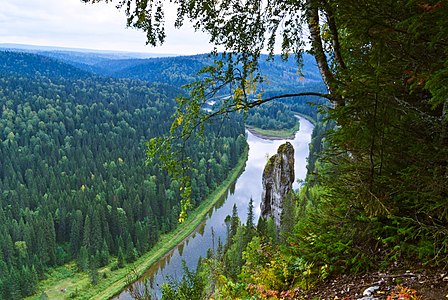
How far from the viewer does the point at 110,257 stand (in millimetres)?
47688

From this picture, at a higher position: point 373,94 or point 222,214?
point 373,94

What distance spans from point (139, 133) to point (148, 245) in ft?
193

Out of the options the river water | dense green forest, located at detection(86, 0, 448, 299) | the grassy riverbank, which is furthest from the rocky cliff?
dense green forest, located at detection(86, 0, 448, 299)

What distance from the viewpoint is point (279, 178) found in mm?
31297

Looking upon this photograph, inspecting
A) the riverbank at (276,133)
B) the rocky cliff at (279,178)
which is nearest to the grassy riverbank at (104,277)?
the rocky cliff at (279,178)

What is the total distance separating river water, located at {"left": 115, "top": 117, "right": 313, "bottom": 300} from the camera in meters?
41.6

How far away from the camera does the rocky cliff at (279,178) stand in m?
30.2

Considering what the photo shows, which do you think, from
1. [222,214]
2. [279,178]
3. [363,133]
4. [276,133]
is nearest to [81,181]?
[222,214]

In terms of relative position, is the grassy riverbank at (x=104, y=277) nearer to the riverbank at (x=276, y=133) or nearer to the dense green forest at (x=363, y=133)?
the dense green forest at (x=363, y=133)

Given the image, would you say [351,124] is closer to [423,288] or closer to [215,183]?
[423,288]

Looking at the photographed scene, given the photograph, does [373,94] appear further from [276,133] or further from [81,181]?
[276,133]

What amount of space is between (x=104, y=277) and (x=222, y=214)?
64.7 feet

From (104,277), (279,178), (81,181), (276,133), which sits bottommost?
(104,277)

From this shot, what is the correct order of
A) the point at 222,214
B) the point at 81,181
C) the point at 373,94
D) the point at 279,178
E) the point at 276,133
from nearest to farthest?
1. the point at 373,94
2. the point at 279,178
3. the point at 222,214
4. the point at 81,181
5. the point at 276,133
